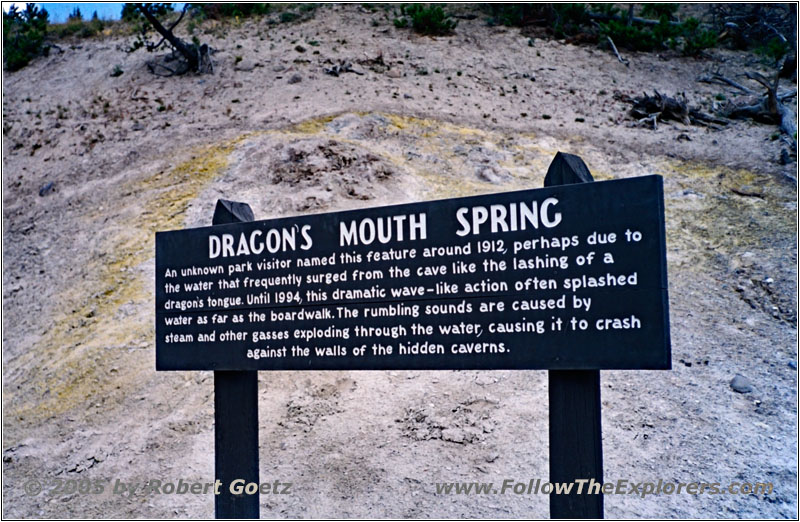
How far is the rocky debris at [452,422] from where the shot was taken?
7.37 meters

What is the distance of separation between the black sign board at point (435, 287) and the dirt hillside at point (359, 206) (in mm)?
2836

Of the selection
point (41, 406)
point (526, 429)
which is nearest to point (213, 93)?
point (41, 406)

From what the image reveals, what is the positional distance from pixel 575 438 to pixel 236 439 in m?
2.10

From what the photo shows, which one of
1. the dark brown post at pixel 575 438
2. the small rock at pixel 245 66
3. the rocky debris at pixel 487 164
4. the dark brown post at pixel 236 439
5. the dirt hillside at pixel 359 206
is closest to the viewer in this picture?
the dark brown post at pixel 575 438

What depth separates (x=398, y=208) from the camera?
393cm

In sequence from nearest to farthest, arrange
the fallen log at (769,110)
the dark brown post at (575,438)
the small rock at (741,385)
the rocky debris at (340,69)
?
the dark brown post at (575,438), the small rock at (741,385), the fallen log at (769,110), the rocky debris at (340,69)

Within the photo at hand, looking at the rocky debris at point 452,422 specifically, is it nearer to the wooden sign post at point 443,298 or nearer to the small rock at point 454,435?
the small rock at point 454,435

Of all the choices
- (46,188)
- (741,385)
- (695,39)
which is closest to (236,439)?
(741,385)

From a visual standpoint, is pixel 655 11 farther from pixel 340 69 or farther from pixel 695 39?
pixel 340 69

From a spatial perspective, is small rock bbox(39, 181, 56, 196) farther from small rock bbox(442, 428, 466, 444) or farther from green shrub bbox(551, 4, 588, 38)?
green shrub bbox(551, 4, 588, 38)

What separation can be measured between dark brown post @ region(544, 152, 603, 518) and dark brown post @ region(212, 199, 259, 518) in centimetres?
187

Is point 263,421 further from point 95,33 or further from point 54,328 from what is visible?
point 95,33

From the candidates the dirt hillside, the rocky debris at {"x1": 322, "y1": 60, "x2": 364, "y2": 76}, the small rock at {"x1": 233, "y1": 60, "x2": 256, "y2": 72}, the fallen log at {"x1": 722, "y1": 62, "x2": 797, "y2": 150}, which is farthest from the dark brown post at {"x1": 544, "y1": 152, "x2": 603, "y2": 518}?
the small rock at {"x1": 233, "y1": 60, "x2": 256, "y2": 72}

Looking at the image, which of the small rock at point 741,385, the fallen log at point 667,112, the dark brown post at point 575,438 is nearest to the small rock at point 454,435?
the small rock at point 741,385
